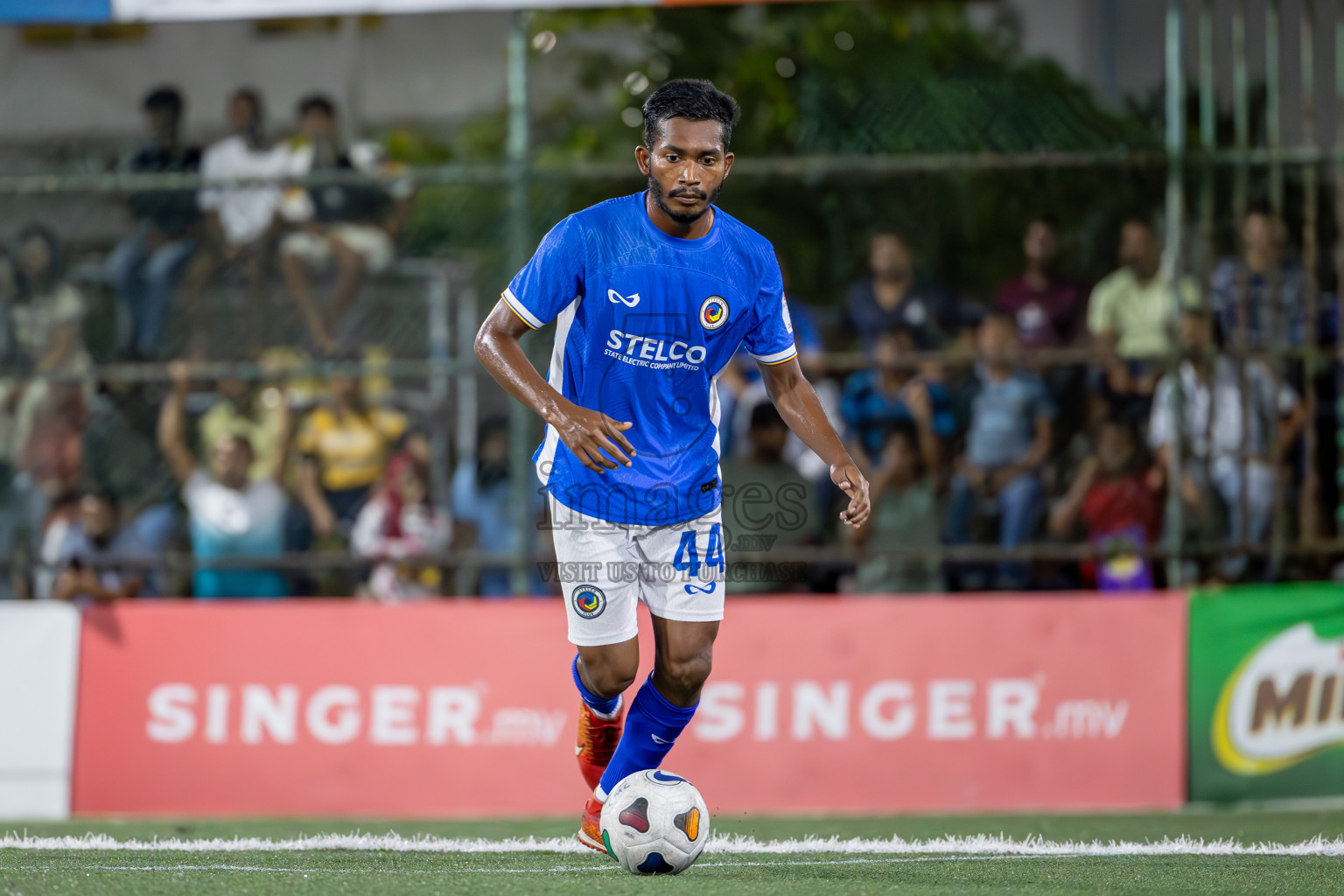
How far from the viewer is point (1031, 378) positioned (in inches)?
315

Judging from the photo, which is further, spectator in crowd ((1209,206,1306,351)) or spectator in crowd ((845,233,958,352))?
spectator in crowd ((845,233,958,352))

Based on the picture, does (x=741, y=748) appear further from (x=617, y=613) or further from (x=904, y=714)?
(x=617, y=613)

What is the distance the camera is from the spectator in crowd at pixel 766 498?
770 cm

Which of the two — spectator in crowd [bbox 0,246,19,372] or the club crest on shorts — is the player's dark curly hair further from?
spectator in crowd [bbox 0,246,19,372]

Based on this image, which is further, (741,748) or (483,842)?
(741,748)

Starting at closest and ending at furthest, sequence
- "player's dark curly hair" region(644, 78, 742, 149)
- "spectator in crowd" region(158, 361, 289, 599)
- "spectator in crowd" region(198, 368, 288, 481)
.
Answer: "player's dark curly hair" region(644, 78, 742, 149) < "spectator in crowd" region(158, 361, 289, 599) < "spectator in crowd" region(198, 368, 288, 481)

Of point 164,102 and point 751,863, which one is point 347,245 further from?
point 751,863

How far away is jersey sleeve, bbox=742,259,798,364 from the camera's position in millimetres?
4816

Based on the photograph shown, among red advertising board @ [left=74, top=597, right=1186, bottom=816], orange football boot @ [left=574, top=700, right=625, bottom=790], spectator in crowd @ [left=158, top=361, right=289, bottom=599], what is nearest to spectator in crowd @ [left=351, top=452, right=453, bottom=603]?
spectator in crowd @ [left=158, top=361, right=289, bottom=599]

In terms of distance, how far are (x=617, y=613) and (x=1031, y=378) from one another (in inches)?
152

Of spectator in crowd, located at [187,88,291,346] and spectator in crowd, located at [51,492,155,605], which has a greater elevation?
spectator in crowd, located at [187,88,291,346]

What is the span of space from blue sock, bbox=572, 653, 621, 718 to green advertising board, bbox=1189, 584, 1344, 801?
3.51m

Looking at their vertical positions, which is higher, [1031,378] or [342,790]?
[1031,378]

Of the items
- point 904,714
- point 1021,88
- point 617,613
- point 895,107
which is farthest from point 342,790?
point 1021,88
